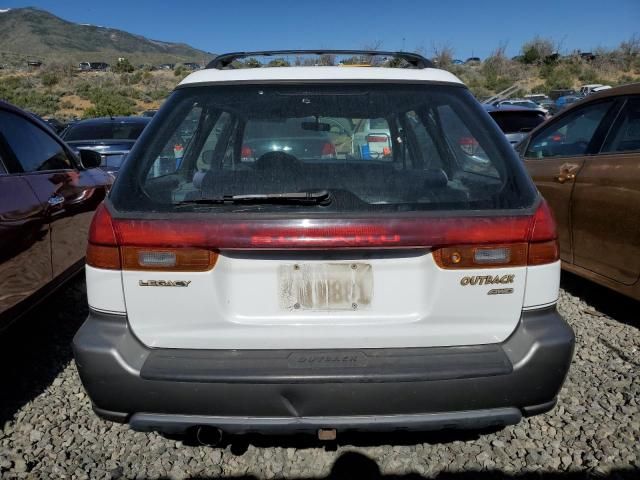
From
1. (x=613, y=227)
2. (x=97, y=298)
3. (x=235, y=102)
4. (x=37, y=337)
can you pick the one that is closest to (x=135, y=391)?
(x=97, y=298)

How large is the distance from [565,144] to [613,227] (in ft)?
3.76

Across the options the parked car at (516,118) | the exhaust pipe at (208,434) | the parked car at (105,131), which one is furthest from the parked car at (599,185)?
the parked car at (105,131)

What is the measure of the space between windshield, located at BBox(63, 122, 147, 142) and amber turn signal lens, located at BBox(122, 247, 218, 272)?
24.6ft

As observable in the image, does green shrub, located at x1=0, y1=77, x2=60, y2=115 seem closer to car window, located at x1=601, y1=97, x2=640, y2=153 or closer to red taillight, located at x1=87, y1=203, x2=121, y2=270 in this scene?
car window, located at x1=601, y1=97, x2=640, y2=153

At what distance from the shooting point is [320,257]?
183 centimetres

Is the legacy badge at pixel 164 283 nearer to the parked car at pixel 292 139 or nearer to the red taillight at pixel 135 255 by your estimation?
the red taillight at pixel 135 255

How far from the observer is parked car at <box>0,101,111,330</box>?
2.92 m

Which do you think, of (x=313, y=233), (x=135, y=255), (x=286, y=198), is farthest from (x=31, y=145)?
(x=313, y=233)

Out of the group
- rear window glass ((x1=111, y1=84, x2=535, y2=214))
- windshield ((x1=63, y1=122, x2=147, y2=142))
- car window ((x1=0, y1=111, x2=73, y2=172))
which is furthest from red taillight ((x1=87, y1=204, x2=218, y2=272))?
windshield ((x1=63, y1=122, x2=147, y2=142))

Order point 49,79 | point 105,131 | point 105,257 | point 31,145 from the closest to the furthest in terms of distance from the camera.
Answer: point 105,257 → point 31,145 → point 105,131 → point 49,79

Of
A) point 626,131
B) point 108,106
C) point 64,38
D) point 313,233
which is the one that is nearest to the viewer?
point 313,233

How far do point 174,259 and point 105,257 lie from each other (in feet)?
0.87

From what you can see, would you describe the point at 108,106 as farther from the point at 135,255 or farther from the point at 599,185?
the point at 135,255

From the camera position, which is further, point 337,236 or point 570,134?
point 570,134
